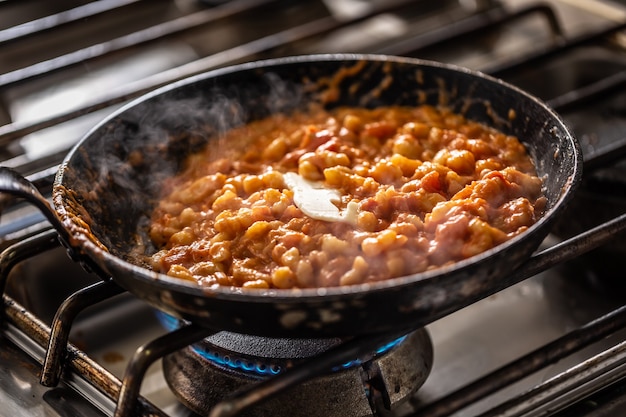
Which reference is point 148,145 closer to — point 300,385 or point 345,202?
point 345,202

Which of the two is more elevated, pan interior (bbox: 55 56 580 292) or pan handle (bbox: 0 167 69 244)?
pan handle (bbox: 0 167 69 244)

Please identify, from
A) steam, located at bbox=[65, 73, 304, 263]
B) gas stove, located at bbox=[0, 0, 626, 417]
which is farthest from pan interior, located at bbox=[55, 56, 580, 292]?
gas stove, located at bbox=[0, 0, 626, 417]

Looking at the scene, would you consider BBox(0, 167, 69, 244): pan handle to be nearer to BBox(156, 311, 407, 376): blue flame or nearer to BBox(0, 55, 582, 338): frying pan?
BBox(0, 55, 582, 338): frying pan

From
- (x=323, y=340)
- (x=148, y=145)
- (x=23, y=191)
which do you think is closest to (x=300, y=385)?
(x=323, y=340)

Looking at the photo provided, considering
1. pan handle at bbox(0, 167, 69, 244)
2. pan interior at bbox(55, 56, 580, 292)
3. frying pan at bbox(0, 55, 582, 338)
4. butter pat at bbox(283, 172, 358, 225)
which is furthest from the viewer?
pan interior at bbox(55, 56, 580, 292)

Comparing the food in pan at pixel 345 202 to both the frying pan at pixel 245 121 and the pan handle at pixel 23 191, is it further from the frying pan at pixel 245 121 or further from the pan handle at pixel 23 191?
the pan handle at pixel 23 191

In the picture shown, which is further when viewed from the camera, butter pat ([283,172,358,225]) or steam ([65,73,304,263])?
steam ([65,73,304,263])
